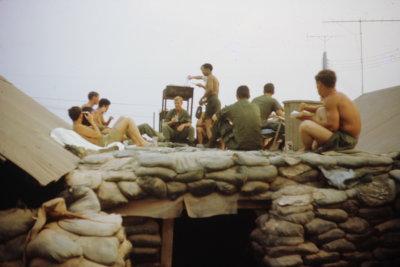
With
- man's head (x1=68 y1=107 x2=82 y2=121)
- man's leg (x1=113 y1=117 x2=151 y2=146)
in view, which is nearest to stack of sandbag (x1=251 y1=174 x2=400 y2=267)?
man's leg (x1=113 y1=117 x2=151 y2=146)

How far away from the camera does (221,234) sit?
15.6 feet

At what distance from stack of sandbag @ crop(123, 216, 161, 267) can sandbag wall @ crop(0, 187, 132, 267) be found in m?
0.65

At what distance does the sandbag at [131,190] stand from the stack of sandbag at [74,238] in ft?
1.42

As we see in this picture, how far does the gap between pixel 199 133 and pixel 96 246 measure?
4.98 m

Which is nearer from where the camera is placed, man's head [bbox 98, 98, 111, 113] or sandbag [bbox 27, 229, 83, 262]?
sandbag [bbox 27, 229, 83, 262]

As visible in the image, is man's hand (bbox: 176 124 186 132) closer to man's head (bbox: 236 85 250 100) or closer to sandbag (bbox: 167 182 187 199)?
man's head (bbox: 236 85 250 100)

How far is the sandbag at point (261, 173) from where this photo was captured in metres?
2.99

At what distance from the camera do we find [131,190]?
262 centimetres

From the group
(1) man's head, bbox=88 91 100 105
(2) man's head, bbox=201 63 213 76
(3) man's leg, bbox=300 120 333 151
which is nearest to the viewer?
(3) man's leg, bbox=300 120 333 151

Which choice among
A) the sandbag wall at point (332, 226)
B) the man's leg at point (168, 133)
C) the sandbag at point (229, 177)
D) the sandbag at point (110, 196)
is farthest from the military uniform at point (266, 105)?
the sandbag at point (110, 196)

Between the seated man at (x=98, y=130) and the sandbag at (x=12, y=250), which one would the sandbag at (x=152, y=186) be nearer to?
the sandbag at (x=12, y=250)

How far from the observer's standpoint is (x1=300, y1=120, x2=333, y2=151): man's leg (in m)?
3.45

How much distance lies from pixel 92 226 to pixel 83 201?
0.38 m

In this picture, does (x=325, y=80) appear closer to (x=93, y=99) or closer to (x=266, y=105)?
(x=266, y=105)
